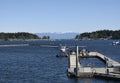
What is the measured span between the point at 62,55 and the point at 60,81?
5334 centimetres

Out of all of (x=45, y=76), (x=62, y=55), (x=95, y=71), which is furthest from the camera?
(x=62, y=55)

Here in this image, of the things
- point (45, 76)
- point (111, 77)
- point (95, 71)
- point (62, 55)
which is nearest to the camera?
point (111, 77)

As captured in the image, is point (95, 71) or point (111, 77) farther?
point (95, 71)

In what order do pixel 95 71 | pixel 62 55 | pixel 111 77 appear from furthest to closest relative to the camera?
pixel 62 55, pixel 95 71, pixel 111 77

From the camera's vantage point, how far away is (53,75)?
201 feet

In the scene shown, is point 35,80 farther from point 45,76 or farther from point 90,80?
point 90,80

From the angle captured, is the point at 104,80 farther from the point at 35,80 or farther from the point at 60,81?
the point at 35,80

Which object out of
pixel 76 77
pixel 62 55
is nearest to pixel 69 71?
pixel 76 77

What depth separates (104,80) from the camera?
52906 mm

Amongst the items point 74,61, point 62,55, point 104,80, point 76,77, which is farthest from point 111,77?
point 62,55

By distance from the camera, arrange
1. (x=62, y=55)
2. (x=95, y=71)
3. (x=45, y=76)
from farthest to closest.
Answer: (x=62, y=55) < (x=45, y=76) < (x=95, y=71)

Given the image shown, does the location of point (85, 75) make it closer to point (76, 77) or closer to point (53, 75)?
point (76, 77)

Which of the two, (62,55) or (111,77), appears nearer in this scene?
(111,77)

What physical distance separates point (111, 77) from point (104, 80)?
110 centimetres
